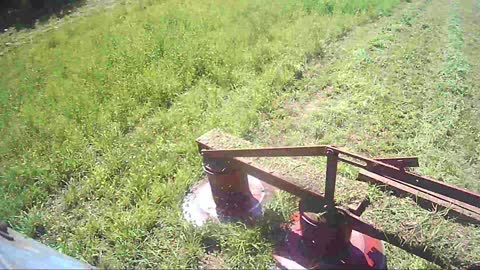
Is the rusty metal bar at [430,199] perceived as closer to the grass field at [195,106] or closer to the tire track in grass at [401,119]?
the tire track in grass at [401,119]

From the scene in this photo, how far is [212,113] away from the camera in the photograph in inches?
220

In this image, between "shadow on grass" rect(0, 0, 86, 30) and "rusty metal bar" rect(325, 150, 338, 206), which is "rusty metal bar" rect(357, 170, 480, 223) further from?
"shadow on grass" rect(0, 0, 86, 30)

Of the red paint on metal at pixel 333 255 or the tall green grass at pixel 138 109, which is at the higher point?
the tall green grass at pixel 138 109

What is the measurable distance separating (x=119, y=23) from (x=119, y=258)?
22.1ft

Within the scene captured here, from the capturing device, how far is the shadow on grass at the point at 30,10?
33.4ft

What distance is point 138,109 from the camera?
5805 millimetres

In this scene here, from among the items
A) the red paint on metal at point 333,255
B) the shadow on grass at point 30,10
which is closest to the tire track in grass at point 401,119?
the red paint on metal at point 333,255

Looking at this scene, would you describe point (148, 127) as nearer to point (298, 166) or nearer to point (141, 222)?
point (141, 222)

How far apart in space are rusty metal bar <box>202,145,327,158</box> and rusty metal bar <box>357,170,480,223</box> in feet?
1.45

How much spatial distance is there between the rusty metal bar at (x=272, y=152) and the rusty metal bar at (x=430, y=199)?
44 centimetres

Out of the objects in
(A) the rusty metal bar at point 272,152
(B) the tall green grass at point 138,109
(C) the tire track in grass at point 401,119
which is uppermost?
(A) the rusty metal bar at point 272,152

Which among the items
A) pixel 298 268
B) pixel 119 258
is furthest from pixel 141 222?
pixel 298 268

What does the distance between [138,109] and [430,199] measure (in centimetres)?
414

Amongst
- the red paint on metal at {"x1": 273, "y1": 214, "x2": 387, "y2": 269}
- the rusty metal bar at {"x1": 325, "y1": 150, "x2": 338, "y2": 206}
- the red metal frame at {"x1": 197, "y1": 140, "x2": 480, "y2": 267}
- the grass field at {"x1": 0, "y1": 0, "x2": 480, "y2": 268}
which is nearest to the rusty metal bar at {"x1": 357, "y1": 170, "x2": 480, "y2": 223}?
the red metal frame at {"x1": 197, "y1": 140, "x2": 480, "y2": 267}
